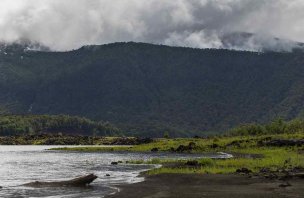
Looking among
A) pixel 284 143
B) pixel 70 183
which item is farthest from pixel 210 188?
pixel 284 143

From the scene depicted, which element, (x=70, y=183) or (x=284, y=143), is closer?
(x=70, y=183)

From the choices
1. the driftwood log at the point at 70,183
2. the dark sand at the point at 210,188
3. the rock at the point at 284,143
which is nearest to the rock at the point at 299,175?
the dark sand at the point at 210,188

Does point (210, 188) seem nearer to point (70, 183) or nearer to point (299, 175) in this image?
point (299, 175)

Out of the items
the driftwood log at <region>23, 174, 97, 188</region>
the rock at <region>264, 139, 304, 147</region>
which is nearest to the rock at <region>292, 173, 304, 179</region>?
the driftwood log at <region>23, 174, 97, 188</region>

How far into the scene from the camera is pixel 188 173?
69.9 metres

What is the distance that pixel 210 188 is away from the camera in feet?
171

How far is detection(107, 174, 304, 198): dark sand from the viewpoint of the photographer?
152ft

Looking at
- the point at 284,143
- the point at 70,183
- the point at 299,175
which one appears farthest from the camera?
the point at 284,143

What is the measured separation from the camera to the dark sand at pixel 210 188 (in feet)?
152

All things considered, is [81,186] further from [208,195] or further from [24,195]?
[208,195]

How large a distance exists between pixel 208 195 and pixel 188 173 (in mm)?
23639

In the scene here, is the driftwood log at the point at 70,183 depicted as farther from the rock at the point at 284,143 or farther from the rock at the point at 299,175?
the rock at the point at 284,143

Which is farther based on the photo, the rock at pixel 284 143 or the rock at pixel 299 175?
the rock at pixel 284 143

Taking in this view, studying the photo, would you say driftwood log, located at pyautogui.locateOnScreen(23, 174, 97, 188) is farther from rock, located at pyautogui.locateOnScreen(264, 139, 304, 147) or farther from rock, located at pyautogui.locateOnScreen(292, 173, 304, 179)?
rock, located at pyautogui.locateOnScreen(264, 139, 304, 147)
